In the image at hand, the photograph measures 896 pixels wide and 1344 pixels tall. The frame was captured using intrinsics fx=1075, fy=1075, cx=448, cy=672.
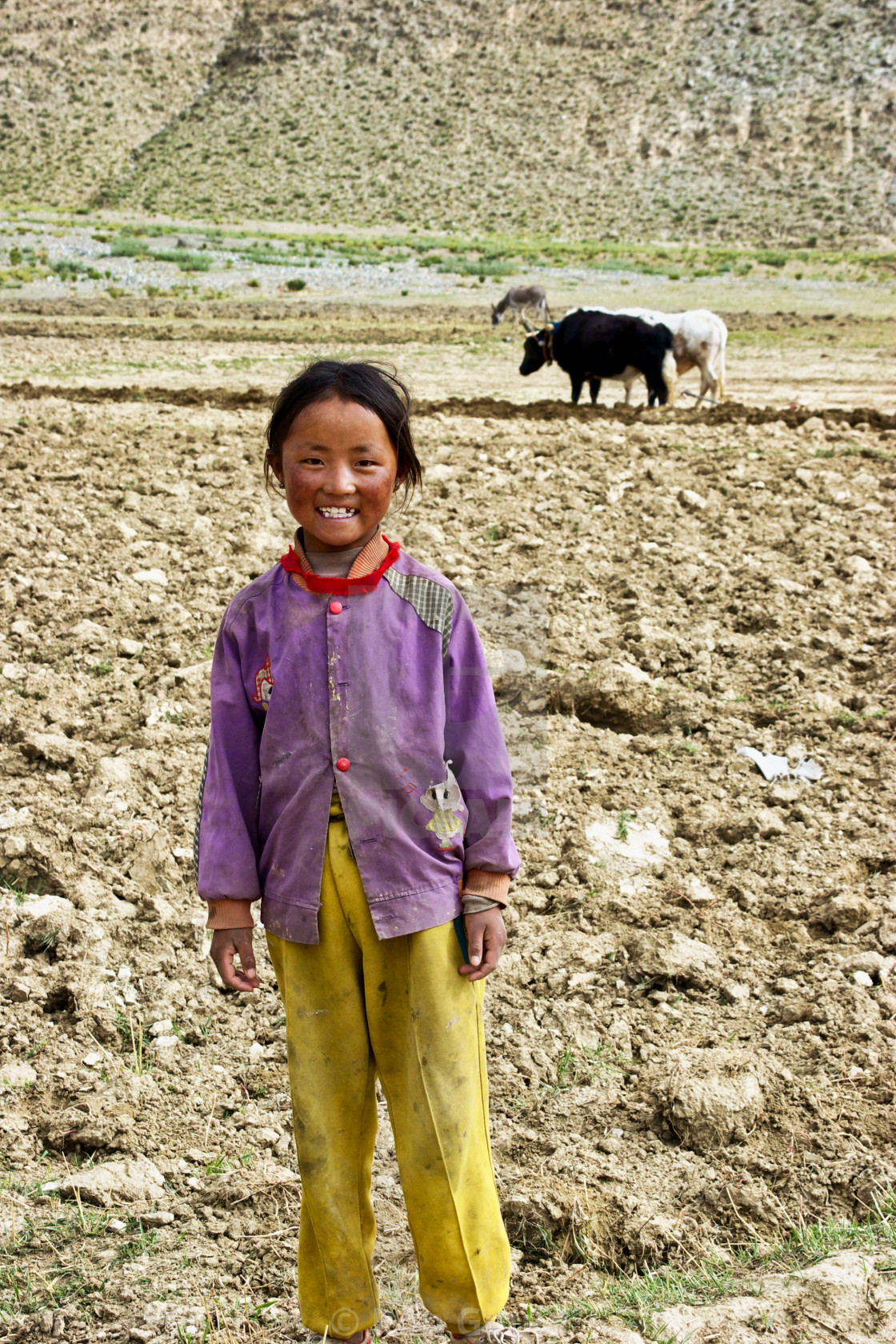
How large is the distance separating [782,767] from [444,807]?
8.94ft

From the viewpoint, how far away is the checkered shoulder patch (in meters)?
1.72

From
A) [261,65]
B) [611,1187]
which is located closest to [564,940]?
[611,1187]

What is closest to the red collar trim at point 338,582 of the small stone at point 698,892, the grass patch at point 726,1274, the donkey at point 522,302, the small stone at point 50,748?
the grass patch at point 726,1274

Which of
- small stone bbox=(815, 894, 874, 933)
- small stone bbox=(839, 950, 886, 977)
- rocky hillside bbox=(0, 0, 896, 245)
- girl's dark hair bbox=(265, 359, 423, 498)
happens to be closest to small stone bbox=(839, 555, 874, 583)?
small stone bbox=(815, 894, 874, 933)

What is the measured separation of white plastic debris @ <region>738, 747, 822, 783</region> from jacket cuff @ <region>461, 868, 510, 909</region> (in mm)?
2594

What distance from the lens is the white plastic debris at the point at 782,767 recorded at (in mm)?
4074

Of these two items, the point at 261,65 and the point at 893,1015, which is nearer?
the point at 893,1015

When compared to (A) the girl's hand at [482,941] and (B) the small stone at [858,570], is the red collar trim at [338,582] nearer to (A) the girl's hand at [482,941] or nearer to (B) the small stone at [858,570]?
(A) the girl's hand at [482,941]

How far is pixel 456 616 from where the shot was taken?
5.72ft

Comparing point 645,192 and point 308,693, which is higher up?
point 645,192

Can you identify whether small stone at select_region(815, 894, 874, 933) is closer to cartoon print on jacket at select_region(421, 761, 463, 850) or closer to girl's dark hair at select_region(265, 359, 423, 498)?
cartoon print on jacket at select_region(421, 761, 463, 850)

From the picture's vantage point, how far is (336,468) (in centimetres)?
167

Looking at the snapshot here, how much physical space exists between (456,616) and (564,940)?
1.79m

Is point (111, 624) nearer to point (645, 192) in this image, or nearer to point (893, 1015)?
point (893, 1015)
